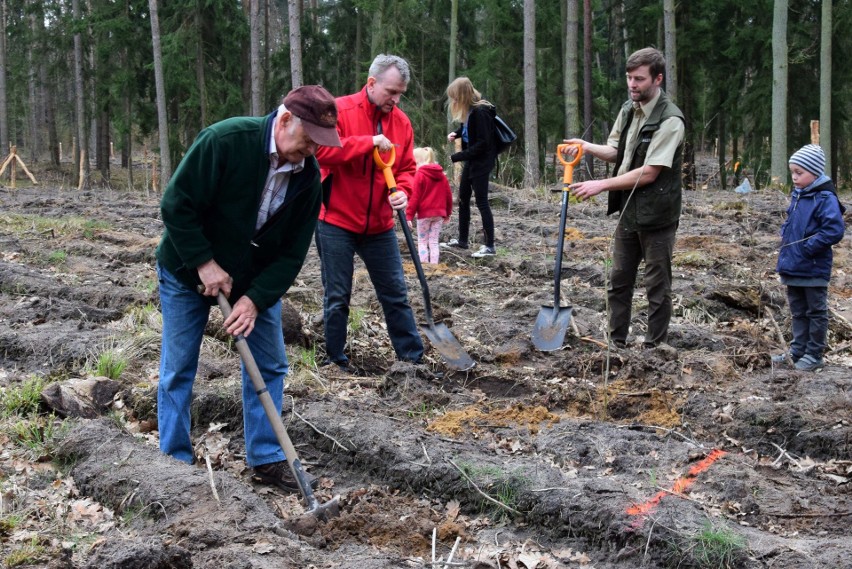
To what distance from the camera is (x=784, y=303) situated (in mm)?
7789

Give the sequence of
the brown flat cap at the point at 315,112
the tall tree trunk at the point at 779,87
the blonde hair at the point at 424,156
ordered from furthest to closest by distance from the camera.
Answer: the tall tree trunk at the point at 779,87, the blonde hair at the point at 424,156, the brown flat cap at the point at 315,112

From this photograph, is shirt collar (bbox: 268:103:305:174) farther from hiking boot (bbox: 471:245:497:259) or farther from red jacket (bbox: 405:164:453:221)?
hiking boot (bbox: 471:245:497:259)

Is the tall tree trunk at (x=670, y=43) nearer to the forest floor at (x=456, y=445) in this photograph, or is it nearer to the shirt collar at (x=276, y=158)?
the forest floor at (x=456, y=445)

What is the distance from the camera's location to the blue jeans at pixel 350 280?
557 centimetres

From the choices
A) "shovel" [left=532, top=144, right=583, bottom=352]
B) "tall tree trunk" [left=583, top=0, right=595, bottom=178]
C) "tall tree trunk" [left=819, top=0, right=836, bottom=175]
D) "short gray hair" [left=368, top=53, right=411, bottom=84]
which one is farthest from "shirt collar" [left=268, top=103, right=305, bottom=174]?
"tall tree trunk" [left=583, top=0, right=595, bottom=178]

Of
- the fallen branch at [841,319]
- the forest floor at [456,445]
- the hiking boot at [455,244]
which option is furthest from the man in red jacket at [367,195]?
the hiking boot at [455,244]

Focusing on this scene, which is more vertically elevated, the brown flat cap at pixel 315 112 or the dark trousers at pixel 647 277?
the brown flat cap at pixel 315 112

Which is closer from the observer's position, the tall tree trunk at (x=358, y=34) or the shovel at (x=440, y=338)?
the shovel at (x=440, y=338)

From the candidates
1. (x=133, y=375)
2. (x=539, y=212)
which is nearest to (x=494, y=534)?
(x=133, y=375)

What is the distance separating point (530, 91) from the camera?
18125 millimetres

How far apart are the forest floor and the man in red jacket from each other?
56cm

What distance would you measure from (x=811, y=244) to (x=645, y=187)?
1180 millimetres

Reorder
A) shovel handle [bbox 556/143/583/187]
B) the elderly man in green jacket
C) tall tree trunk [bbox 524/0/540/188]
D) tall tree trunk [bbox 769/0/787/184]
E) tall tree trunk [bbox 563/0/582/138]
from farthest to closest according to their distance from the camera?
tall tree trunk [bbox 563/0/582/138]
tall tree trunk [bbox 524/0/540/188]
tall tree trunk [bbox 769/0/787/184]
shovel handle [bbox 556/143/583/187]
the elderly man in green jacket

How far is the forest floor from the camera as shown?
3441 mm
